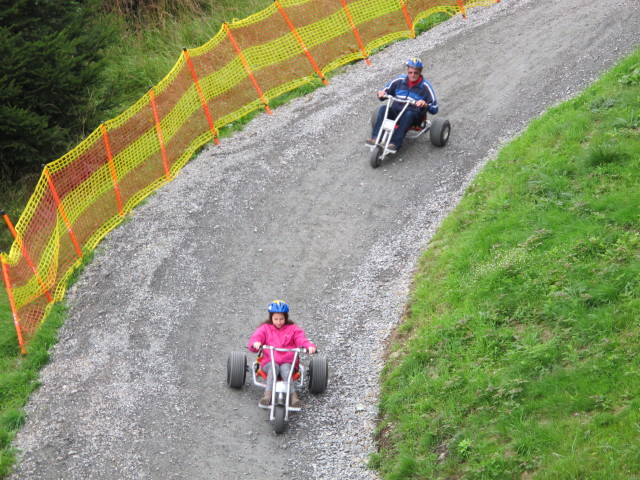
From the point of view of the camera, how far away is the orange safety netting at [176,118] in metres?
12.9

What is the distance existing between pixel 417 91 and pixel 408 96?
225 millimetres

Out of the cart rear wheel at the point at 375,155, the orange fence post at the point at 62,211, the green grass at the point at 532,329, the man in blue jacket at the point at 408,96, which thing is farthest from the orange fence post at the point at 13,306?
the man in blue jacket at the point at 408,96

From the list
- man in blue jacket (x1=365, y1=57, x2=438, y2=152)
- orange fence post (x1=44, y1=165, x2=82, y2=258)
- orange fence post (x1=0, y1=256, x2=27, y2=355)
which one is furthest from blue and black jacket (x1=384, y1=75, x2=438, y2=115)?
orange fence post (x1=0, y1=256, x2=27, y2=355)

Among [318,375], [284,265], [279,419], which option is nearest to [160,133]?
[284,265]

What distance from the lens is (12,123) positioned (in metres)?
14.1

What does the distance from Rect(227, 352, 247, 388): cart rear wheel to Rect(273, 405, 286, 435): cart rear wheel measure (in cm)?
85

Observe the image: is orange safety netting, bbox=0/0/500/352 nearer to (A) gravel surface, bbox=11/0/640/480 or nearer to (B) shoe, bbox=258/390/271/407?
(A) gravel surface, bbox=11/0/640/480

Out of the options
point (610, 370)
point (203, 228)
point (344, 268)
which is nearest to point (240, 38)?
point (203, 228)

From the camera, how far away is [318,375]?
1019 cm

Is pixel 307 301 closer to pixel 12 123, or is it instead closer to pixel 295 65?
pixel 12 123

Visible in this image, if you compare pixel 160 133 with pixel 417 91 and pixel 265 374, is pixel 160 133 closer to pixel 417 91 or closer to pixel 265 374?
pixel 417 91

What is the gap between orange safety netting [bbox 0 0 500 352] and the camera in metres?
12.9

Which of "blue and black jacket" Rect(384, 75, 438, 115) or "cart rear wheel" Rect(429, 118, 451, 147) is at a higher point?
"blue and black jacket" Rect(384, 75, 438, 115)

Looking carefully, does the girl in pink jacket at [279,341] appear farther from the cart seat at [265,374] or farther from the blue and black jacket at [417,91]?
the blue and black jacket at [417,91]
